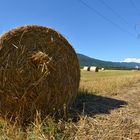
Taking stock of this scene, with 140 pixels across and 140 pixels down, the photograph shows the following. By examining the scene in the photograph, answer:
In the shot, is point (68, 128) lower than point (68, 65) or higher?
lower

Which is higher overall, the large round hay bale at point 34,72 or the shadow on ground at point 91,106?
the large round hay bale at point 34,72

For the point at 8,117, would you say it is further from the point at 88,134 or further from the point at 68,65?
the point at 88,134

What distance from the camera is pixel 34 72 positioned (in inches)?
310

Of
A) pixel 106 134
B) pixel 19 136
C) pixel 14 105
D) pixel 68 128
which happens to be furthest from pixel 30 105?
pixel 106 134

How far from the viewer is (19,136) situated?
5164 millimetres

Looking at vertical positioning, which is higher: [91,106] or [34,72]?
[34,72]

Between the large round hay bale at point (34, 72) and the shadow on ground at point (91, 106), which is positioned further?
the shadow on ground at point (91, 106)

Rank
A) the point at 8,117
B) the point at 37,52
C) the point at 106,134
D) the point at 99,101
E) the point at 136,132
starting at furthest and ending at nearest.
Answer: the point at 99,101 → the point at 37,52 → the point at 8,117 → the point at 136,132 → the point at 106,134

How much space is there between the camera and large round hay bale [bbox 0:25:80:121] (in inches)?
294

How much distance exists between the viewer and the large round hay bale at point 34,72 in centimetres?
748

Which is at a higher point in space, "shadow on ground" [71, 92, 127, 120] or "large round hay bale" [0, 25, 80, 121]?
"large round hay bale" [0, 25, 80, 121]

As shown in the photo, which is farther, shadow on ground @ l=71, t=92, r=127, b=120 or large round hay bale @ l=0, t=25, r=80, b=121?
shadow on ground @ l=71, t=92, r=127, b=120

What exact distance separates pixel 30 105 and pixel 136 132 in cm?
264

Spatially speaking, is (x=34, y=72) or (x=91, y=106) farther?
(x=91, y=106)
